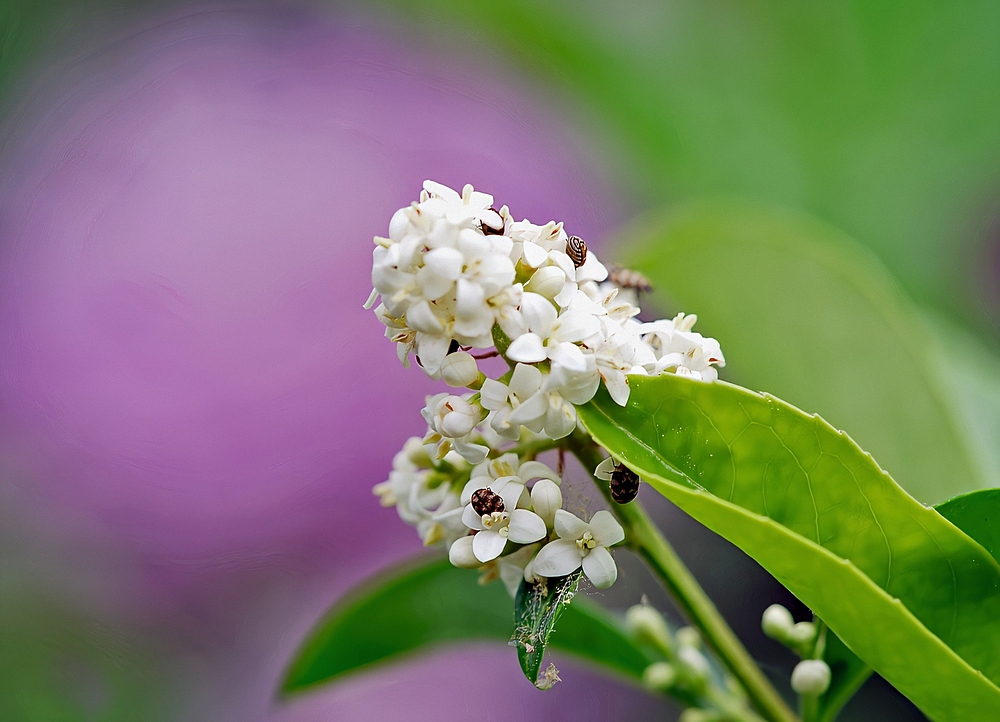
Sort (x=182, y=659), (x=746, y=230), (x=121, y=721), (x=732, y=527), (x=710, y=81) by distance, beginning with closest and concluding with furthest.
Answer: (x=732, y=527) < (x=746, y=230) < (x=121, y=721) < (x=182, y=659) < (x=710, y=81)

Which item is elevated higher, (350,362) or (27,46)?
(27,46)

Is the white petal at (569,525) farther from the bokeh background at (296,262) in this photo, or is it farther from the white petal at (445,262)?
the bokeh background at (296,262)

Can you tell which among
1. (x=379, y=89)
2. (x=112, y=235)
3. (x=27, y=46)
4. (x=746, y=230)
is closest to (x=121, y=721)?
(x=112, y=235)

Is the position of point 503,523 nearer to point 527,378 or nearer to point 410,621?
point 527,378

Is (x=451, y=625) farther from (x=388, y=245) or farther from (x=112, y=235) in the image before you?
(x=112, y=235)

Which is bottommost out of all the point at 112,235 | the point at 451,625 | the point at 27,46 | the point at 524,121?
the point at 451,625

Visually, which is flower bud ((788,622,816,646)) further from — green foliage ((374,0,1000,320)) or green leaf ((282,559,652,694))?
green foliage ((374,0,1000,320))
